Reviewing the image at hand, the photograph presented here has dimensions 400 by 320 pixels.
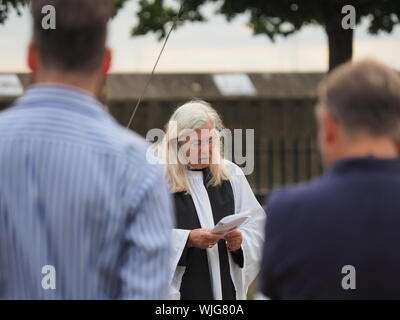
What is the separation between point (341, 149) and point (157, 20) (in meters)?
6.65

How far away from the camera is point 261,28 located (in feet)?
30.2

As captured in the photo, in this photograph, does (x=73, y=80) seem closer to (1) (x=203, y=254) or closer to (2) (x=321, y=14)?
(1) (x=203, y=254)

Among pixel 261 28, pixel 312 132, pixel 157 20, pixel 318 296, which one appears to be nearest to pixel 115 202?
pixel 318 296

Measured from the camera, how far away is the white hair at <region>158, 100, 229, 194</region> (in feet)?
14.8

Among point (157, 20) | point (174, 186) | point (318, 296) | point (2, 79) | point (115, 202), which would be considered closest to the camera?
point (115, 202)

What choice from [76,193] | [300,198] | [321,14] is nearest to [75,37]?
[76,193]

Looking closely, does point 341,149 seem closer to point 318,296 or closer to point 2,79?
point 318,296

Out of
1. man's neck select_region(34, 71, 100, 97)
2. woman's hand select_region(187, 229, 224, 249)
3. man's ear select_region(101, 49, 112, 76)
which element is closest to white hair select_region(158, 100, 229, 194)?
woman's hand select_region(187, 229, 224, 249)

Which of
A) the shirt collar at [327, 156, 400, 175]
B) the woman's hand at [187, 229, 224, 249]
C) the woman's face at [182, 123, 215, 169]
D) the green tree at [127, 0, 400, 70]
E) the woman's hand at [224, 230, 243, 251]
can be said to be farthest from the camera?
the green tree at [127, 0, 400, 70]

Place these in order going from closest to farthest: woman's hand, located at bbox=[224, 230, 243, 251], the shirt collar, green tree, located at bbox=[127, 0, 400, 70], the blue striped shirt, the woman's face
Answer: the blue striped shirt
the shirt collar
woman's hand, located at bbox=[224, 230, 243, 251]
the woman's face
green tree, located at bbox=[127, 0, 400, 70]

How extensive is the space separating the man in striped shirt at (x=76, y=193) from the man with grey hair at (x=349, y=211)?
10.8 inches

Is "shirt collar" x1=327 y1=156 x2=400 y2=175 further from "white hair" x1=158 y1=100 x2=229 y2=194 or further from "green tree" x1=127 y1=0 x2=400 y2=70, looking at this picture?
"green tree" x1=127 y1=0 x2=400 y2=70

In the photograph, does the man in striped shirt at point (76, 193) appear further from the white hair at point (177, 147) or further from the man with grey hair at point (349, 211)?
the white hair at point (177, 147)

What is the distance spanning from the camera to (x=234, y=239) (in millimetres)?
4355
